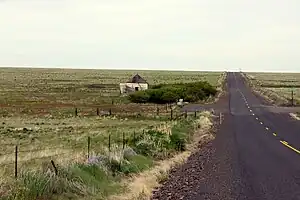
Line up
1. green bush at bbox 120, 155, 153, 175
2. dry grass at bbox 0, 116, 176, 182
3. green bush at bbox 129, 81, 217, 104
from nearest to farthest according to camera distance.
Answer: green bush at bbox 120, 155, 153, 175, dry grass at bbox 0, 116, 176, 182, green bush at bbox 129, 81, 217, 104

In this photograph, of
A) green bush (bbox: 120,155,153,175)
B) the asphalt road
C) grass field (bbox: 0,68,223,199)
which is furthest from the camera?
green bush (bbox: 120,155,153,175)

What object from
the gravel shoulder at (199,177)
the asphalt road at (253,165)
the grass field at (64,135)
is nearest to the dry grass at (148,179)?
the gravel shoulder at (199,177)

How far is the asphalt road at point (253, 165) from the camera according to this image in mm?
13672

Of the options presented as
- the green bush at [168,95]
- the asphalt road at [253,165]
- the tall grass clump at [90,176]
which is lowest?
the green bush at [168,95]

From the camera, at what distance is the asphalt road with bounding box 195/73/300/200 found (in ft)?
44.9

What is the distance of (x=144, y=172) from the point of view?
1694cm

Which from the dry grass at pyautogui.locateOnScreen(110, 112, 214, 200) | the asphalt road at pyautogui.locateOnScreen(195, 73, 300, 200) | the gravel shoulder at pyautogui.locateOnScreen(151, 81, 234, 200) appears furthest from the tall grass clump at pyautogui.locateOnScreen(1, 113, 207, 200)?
the asphalt road at pyautogui.locateOnScreen(195, 73, 300, 200)

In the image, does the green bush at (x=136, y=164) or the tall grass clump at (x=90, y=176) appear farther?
the green bush at (x=136, y=164)

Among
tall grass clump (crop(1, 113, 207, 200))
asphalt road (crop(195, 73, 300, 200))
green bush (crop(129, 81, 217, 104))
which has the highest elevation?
tall grass clump (crop(1, 113, 207, 200))

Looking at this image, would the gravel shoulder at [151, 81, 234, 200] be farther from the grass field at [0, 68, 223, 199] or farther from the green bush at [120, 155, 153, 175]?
the grass field at [0, 68, 223, 199]

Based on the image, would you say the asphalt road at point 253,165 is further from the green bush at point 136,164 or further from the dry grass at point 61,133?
the dry grass at point 61,133

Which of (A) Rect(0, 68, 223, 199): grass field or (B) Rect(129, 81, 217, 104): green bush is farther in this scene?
(B) Rect(129, 81, 217, 104): green bush

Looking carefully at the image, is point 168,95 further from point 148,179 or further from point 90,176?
point 90,176

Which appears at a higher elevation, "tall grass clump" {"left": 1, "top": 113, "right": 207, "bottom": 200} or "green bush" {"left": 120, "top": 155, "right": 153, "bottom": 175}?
"tall grass clump" {"left": 1, "top": 113, "right": 207, "bottom": 200}
